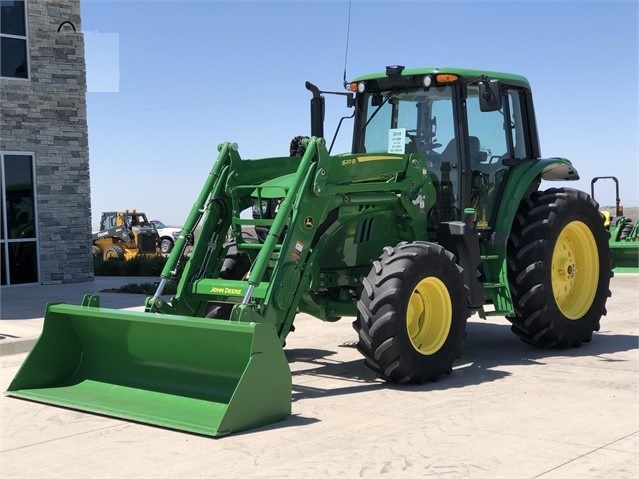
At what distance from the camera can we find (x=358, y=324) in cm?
745

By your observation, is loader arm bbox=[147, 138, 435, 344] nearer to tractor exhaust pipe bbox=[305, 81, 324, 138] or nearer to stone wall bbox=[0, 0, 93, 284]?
tractor exhaust pipe bbox=[305, 81, 324, 138]

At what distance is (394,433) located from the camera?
6121mm

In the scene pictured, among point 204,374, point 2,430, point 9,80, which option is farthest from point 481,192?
point 9,80

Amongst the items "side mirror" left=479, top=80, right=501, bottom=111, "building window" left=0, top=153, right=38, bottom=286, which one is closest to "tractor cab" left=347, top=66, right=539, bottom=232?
"side mirror" left=479, top=80, right=501, bottom=111

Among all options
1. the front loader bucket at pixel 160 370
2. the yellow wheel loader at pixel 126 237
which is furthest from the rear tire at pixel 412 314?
the yellow wheel loader at pixel 126 237

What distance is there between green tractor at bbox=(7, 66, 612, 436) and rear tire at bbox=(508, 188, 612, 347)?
0.06 feet

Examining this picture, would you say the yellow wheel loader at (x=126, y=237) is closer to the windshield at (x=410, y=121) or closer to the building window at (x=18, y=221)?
the building window at (x=18, y=221)

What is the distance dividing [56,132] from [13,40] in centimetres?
178

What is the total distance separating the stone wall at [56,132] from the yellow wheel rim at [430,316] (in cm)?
1077

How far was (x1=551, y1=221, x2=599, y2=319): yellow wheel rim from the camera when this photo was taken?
954 centimetres

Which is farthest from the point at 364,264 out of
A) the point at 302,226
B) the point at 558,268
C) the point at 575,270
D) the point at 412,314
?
the point at 575,270

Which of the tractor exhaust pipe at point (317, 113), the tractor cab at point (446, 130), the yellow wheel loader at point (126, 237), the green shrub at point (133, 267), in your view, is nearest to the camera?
the tractor cab at point (446, 130)

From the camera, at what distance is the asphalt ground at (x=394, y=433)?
5.35 m

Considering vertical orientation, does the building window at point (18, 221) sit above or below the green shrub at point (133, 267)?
above
